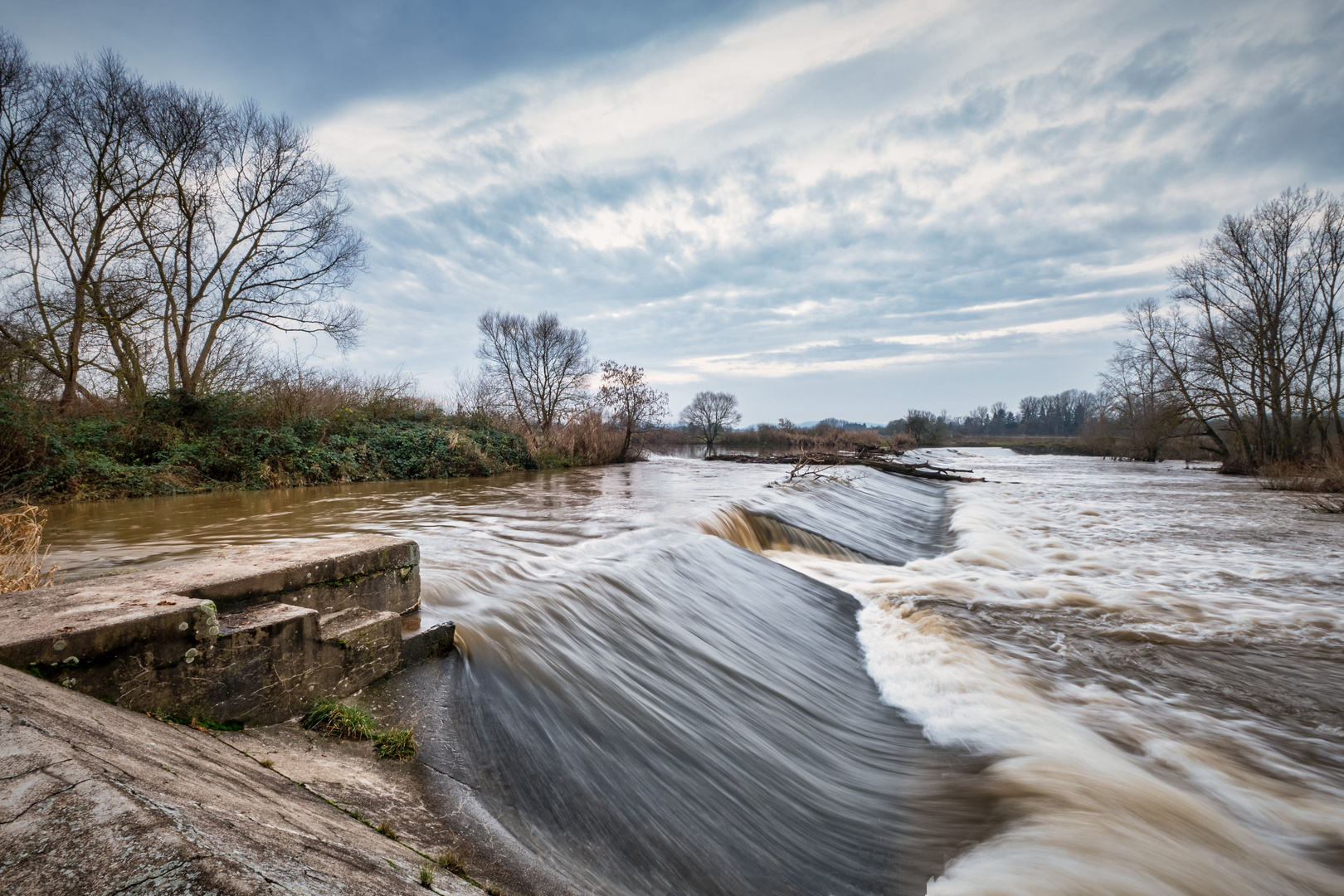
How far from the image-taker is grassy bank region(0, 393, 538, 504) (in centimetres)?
975

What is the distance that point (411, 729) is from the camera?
251 centimetres

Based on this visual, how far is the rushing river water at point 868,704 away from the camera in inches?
101

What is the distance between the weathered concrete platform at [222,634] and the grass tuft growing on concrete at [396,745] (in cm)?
40

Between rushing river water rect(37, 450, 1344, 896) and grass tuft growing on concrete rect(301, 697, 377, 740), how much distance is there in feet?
1.07

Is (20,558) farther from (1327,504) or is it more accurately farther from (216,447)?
(1327,504)

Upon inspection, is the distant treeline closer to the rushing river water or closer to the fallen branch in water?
the fallen branch in water

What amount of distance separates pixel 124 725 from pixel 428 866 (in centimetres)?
92

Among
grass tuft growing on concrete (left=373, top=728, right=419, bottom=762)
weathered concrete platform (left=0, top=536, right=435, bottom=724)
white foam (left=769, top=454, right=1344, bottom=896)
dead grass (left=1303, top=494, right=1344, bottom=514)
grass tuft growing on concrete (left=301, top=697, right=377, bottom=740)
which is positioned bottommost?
white foam (left=769, top=454, right=1344, bottom=896)

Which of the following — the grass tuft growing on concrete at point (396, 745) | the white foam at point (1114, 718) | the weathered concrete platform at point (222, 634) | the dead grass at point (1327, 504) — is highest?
the weathered concrete platform at point (222, 634)

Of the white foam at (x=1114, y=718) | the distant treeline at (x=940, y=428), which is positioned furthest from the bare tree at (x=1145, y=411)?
the white foam at (x=1114, y=718)

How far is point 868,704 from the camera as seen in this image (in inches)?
174

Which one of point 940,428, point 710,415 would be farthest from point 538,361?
point 940,428

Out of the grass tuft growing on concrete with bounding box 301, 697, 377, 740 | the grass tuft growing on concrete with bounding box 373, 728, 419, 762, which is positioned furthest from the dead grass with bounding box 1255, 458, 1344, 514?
the grass tuft growing on concrete with bounding box 301, 697, 377, 740

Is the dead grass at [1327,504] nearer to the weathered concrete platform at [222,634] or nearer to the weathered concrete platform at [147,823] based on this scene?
the weathered concrete platform at [222,634]
